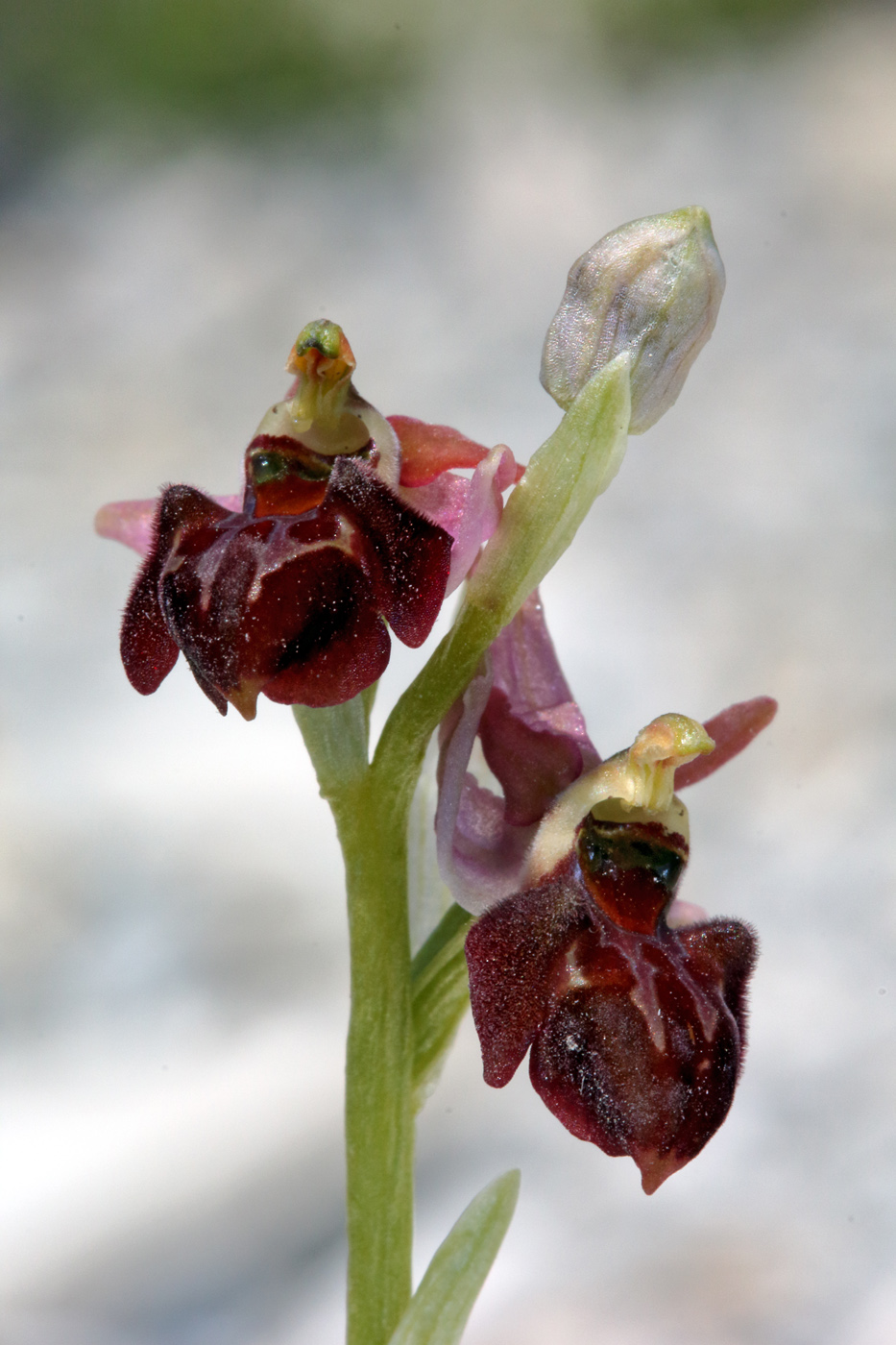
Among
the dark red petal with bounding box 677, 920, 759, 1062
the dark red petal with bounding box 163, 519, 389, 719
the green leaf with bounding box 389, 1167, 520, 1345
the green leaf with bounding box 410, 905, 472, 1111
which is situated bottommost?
the green leaf with bounding box 389, 1167, 520, 1345

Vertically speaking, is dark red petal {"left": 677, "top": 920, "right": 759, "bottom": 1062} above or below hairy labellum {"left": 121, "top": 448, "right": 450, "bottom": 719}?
below

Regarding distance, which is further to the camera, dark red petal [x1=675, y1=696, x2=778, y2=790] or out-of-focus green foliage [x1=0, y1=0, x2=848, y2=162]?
out-of-focus green foliage [x1=0, y1=0, x2=848, y2=162]

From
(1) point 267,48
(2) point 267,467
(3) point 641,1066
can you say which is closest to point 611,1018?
(3) point 641,1066

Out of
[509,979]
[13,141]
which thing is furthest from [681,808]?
[13,141]

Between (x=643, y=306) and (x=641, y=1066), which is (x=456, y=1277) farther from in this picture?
(x=643, y=306)

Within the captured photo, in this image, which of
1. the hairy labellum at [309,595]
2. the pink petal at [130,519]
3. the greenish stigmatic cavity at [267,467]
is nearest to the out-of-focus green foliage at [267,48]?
the pink petal at [130,519]

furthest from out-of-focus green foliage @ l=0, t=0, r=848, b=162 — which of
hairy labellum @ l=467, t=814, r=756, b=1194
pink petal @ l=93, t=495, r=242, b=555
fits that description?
hairy labellum @ l=467, t=814, r=756, b=1194

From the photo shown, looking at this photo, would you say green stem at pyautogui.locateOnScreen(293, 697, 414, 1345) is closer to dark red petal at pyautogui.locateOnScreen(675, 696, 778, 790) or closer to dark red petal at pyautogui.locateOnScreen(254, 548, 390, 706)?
dark red petal at pyautogui.locateOnScreen(254, 548, 390, 706)

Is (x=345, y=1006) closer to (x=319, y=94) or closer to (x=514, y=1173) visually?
(x=514, y=1173)
